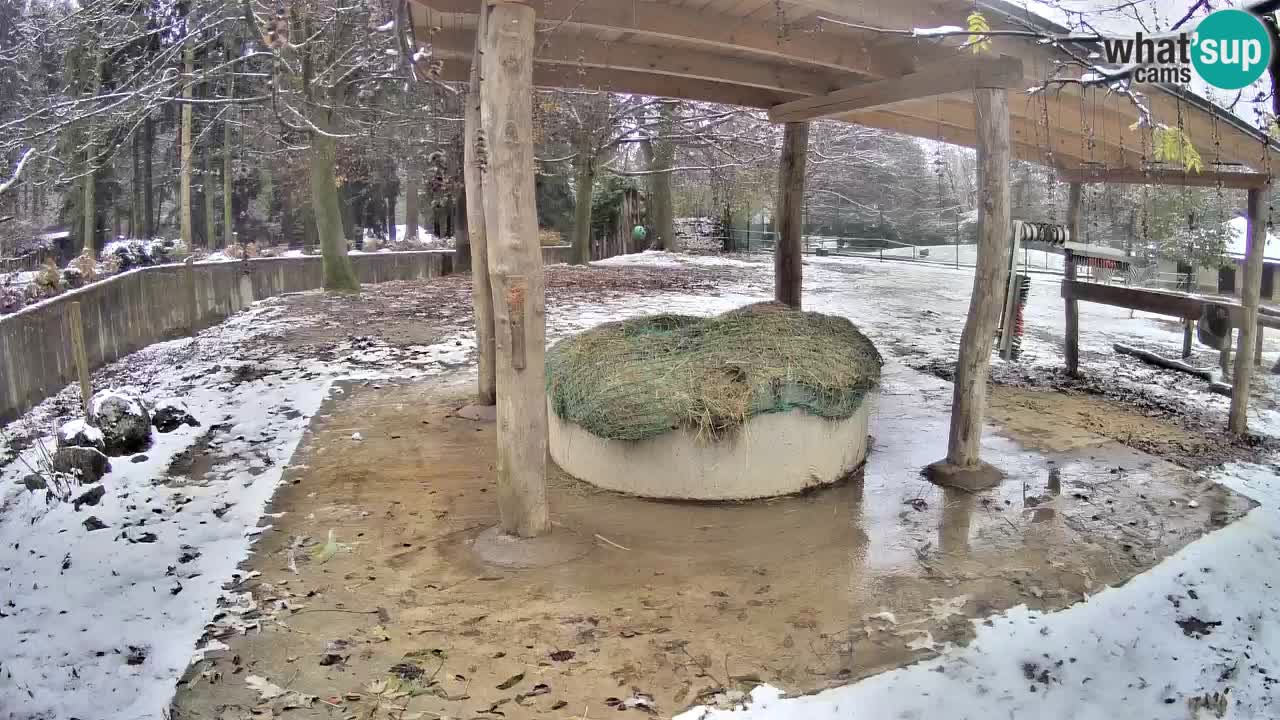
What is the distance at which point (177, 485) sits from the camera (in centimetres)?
614

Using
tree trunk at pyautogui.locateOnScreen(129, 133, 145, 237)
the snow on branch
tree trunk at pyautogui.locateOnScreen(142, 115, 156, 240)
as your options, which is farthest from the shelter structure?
tree trunk at pyautogui.locateOnScreen(129, 133, 145, 237)

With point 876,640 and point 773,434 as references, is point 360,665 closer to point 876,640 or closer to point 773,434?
point 876,640

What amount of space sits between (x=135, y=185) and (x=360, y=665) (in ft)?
92.9

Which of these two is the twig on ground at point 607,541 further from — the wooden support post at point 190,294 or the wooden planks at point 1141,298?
the wooden support post at point 190,294

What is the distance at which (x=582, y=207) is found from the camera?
71.1 feet

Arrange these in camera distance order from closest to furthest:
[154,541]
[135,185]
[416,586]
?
[416,586] → [154,541] → [135,185]

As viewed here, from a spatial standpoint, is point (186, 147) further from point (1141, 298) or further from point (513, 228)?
point (1141, 298)

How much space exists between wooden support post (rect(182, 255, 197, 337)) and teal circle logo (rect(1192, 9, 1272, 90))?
1351cm

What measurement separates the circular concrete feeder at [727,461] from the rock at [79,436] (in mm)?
3535

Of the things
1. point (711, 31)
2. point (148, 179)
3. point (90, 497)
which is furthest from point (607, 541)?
point (148, 179)

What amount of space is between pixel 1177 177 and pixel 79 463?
31.3 ft

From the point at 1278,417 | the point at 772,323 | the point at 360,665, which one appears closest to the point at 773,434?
the point at 772,323

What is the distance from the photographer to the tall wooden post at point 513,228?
183 inches

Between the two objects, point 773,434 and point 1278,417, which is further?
point 1278,417
